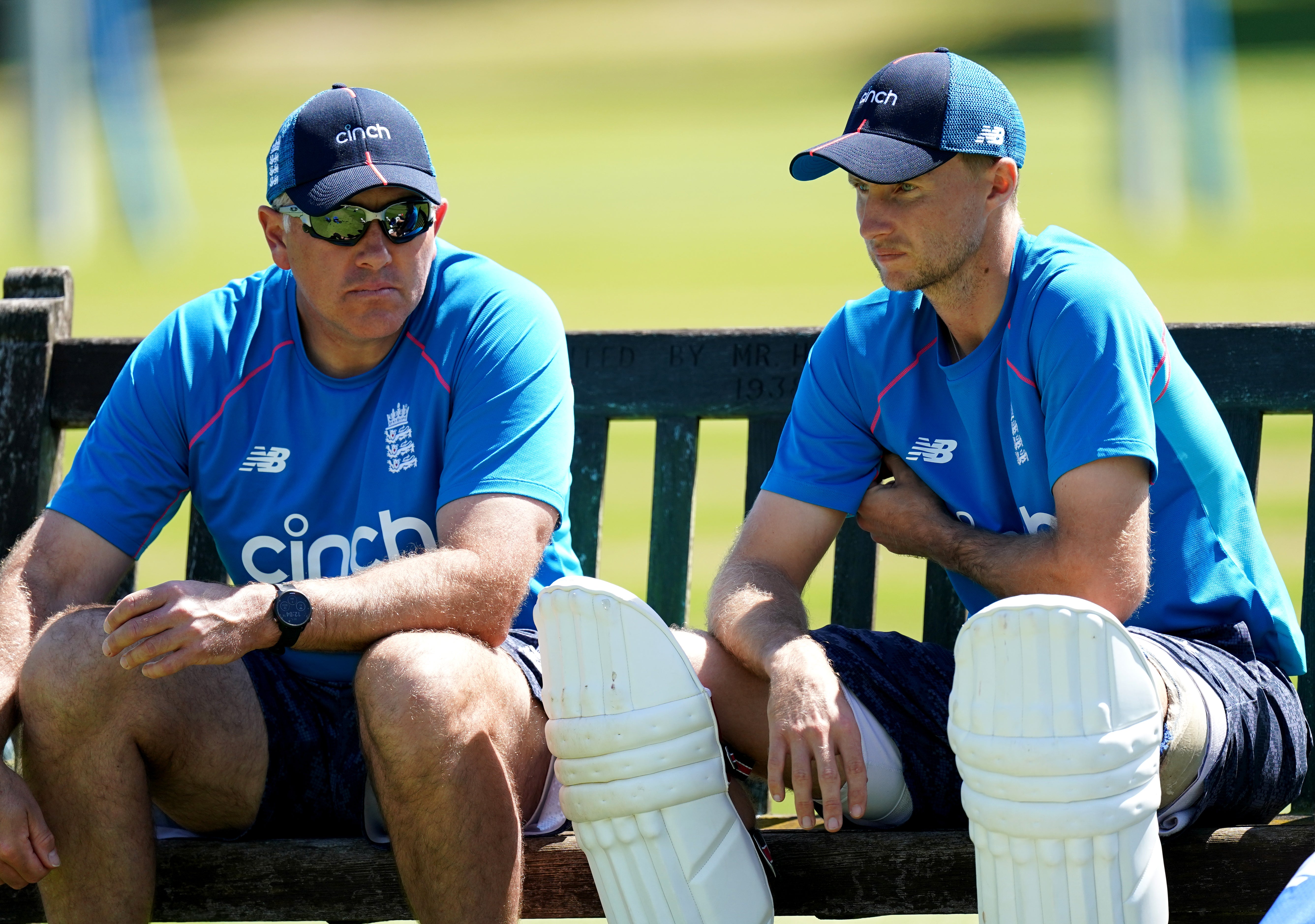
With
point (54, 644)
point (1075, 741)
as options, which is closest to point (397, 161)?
point (54, 644)

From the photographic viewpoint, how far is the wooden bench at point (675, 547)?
2057 millimetres

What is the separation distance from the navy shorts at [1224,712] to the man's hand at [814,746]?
0.15 meters

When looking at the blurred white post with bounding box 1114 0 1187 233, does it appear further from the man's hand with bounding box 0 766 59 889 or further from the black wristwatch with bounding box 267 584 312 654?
the man's hand with bounding box 0 766 59 889

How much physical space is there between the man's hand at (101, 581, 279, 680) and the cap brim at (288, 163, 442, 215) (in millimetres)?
636

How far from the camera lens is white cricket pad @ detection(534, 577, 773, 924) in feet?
6.11

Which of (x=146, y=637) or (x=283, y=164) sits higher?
(x=283, y=164)

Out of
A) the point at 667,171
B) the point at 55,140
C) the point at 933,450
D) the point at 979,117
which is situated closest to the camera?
the point at 979,117

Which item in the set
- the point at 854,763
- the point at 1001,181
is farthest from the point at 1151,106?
the point at 854,763

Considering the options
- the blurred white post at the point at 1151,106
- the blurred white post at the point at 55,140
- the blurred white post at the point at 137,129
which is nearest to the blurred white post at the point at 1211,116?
the blurred white post at the point at 1151,106

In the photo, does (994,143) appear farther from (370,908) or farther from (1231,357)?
(370,908)

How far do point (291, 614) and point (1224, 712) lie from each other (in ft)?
4.21

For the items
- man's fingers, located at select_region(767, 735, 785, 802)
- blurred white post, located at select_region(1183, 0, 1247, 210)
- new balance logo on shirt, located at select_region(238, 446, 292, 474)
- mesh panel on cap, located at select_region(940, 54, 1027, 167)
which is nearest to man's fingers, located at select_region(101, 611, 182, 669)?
new balance logo on shirt, located at select_region(238, 446, 292, 474)

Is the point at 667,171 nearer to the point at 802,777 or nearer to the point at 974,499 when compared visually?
the point at 974,499

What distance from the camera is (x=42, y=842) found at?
1.98m
